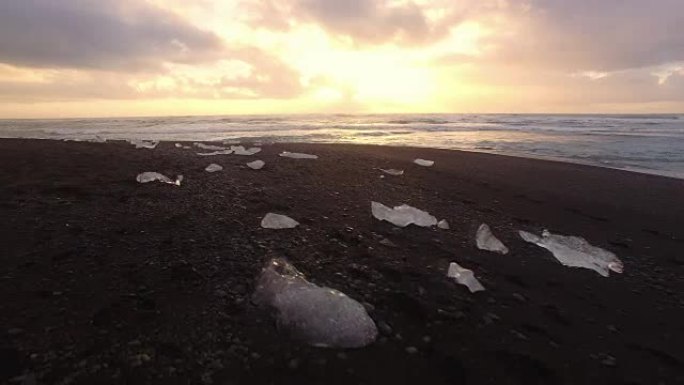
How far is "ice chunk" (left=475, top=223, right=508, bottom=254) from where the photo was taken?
447 centimetres

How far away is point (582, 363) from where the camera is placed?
276cm

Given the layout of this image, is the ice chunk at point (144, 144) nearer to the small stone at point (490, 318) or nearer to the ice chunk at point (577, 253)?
the ice chunk at point (577, 253)

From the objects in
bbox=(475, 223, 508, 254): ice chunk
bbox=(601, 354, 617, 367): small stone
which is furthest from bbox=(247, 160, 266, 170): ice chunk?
bbox=(601, 354, 617, 367): small stone

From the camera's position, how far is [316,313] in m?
2.86

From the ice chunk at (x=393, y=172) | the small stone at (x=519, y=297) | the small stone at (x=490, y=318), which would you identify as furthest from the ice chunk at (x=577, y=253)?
the ice chunk at (x=393, y=172)

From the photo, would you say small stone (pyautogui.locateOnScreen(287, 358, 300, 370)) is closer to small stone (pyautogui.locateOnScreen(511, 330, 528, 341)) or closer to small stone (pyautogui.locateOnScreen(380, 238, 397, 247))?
small stone (pyautogui.locateOnScreen(511, 330, 528, 341))

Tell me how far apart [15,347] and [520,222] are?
4966mm

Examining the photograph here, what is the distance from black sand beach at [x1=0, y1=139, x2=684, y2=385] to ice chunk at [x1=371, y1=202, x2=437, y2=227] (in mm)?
136

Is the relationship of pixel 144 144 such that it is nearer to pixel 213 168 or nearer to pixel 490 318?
pixel 213 168

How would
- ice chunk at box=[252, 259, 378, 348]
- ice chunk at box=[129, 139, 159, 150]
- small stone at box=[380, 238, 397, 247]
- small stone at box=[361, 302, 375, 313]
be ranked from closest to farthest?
ice chunk at box=[252, 259, 378, 348]
small stone at box=[361, 302, 375, 313]
small stone at box=[380, 238, 397, 247]
ice chunk at box=[129, 139, 159, 150]

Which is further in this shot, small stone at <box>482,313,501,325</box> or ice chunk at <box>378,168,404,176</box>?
ice chunk at <box>378,168,404,176</box>

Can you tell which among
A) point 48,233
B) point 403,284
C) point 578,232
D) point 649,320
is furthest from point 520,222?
point 48,233

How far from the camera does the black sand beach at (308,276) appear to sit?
8.14ft

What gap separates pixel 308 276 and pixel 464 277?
48.3 inches
